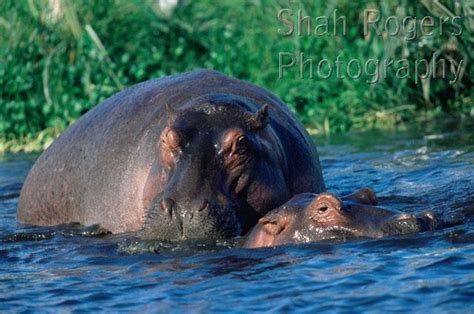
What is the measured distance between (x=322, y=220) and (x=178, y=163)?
91 centimetres

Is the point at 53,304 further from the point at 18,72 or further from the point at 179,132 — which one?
the point at 18,72

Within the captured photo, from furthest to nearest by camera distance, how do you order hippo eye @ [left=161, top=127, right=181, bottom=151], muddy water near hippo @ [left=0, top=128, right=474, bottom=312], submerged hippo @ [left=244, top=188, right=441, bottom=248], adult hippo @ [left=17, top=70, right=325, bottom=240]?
1. hippo eye @ [left=161, top=127, right=181, bottom=151]
2. adult hippo @ [left=17, top=70, right=325, bottom=240]
3. submerged hippo @ [left=244, top=188, right=441, bottom=248]
4. muddy water near hippo @ [left=0, top=128, right=474, bottom=312]

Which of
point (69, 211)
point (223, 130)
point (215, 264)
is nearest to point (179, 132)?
point (223, 130)

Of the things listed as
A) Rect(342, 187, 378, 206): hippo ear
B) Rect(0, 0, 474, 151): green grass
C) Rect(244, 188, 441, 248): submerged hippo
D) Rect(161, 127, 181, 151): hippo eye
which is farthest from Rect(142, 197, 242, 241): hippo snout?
Rect(0, 0, 474, 151): green grass

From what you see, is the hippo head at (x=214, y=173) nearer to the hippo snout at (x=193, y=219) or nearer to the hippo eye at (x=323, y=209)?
the hippo snout at (x=193, y=219)

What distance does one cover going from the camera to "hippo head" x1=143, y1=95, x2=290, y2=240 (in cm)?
646

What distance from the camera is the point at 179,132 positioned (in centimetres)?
674

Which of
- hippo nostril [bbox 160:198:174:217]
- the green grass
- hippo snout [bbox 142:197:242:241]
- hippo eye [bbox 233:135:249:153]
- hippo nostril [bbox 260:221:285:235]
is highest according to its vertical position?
the green grass

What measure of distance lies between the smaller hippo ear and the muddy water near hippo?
0.62 feet

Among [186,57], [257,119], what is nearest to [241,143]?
[257,119]

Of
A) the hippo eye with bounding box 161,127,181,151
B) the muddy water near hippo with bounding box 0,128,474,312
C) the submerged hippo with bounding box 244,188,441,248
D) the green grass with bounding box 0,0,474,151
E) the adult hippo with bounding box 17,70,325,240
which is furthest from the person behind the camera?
the green grass with bounding box 0,0,474,151

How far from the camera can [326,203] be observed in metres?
6.21

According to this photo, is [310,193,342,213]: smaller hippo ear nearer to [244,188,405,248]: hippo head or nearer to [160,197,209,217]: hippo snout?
[244,188,405,248]: hippo head

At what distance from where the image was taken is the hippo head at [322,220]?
6211 mm
